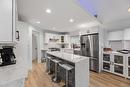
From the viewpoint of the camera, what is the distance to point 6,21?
1.34 metres

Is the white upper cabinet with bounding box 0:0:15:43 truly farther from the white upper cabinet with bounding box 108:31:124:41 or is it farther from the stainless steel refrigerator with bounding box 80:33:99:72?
the white upper cabinet with bounding box 108:31:124:41

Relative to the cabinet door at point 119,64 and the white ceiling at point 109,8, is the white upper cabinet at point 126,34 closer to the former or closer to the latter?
the white ceiling at point 109,8

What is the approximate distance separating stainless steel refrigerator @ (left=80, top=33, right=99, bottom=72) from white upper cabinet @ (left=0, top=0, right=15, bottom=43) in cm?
392

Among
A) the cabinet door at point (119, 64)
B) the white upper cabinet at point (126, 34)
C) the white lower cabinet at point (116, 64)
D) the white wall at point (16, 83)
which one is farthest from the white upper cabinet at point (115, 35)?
the white wall at point (16, 83)

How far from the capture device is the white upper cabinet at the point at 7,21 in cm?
130

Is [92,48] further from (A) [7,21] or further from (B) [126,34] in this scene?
(A) [7,21]

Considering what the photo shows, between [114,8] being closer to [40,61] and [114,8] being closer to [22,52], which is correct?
[22,52]

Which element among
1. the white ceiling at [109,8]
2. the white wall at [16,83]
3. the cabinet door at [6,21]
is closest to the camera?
the cabinet door at [6,21]

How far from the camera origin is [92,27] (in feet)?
16.2

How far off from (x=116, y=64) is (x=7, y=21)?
420cm

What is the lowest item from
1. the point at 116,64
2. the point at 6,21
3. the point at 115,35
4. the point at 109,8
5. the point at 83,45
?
the point at 116,64

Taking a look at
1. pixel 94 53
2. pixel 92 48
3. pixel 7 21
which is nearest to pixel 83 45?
pixel 92 48

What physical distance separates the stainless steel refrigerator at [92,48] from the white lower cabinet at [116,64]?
0.41 metres

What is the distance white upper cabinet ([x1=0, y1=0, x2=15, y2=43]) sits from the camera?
1.30 m
